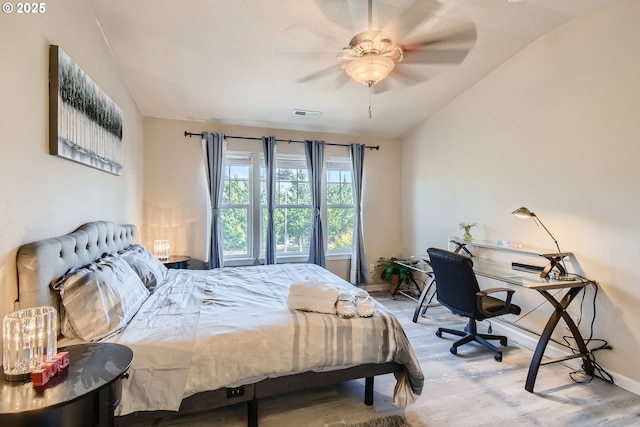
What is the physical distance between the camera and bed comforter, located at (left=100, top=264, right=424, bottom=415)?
5.05ft

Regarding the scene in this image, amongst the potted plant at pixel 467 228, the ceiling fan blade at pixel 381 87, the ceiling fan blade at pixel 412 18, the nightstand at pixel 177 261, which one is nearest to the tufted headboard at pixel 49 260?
the nightstand at pixel 177 261

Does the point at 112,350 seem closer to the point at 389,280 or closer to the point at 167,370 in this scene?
the point at 167,370

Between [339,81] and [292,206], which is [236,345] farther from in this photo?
[292,206]

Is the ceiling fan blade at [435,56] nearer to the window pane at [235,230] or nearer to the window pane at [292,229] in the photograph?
the window pane at [292,229]

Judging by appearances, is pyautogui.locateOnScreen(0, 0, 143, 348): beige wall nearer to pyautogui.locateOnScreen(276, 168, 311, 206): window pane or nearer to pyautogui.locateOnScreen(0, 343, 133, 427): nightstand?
pyautogui.locateOnScreen(0, 343, 133, 427): nightstand

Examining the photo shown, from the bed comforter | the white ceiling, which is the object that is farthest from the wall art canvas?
the bed comforter

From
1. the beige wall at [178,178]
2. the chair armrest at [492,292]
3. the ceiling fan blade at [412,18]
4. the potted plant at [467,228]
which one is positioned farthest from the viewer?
the beige wall at [178,178]

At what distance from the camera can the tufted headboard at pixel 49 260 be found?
143cm

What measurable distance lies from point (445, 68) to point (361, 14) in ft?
4.28

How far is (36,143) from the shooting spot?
160 cm

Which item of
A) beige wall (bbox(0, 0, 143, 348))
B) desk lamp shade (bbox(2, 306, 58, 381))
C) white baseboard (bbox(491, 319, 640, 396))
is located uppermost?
beige wall (bbox(0, 0, 143, 348))

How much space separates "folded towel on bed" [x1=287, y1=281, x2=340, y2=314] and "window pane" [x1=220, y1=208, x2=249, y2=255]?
2484 millimetres

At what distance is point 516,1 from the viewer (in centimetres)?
233

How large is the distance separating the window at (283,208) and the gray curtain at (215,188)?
215 millimetres
